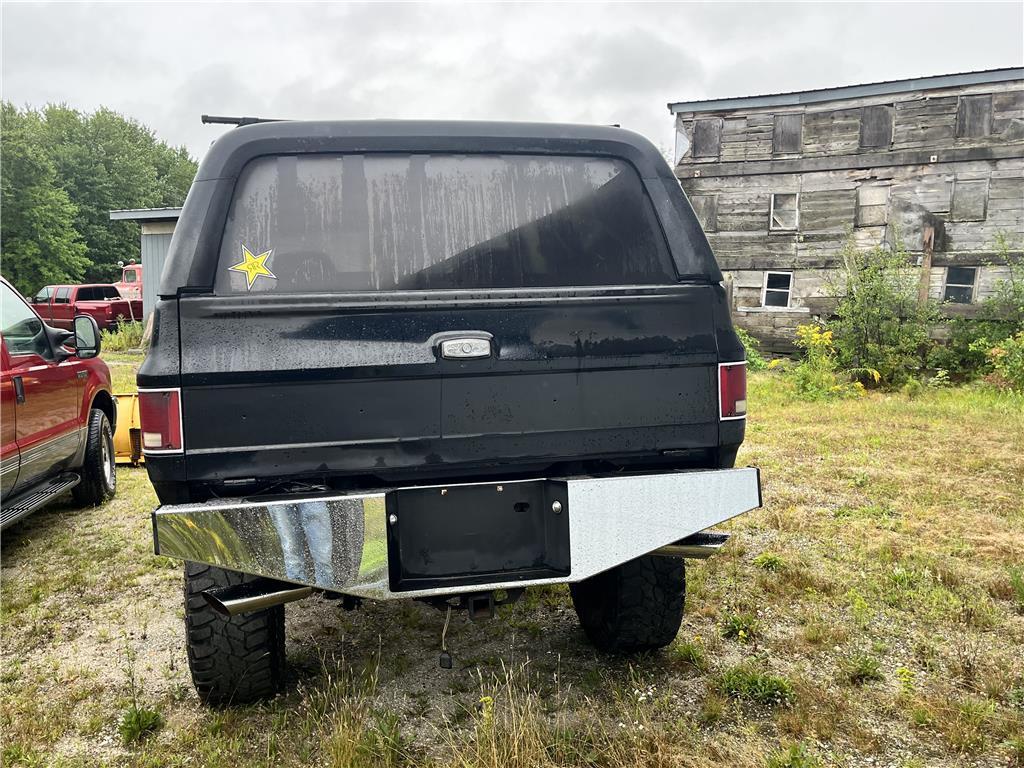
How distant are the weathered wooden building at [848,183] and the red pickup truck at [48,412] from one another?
12.1 metres

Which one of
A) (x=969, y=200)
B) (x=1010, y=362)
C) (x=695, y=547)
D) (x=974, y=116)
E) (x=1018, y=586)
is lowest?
(x=1018, y=586)

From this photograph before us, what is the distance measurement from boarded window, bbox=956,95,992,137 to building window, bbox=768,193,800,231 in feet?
10.2

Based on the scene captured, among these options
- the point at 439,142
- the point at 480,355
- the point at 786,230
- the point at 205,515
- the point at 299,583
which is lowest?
the point at 299,583

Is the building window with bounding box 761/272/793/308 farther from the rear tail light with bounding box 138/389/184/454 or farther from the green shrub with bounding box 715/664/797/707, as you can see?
the rear tail light with bounding box 138/389/184/454

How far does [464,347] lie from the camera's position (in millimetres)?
2725

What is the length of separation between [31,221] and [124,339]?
24620 mm

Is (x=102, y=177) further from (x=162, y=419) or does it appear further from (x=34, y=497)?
(x=162, y=419)

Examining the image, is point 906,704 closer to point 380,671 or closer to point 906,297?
point 380,671

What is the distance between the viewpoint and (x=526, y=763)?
2545mm

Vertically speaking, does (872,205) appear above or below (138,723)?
above

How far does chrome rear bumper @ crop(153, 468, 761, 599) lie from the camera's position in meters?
2.49

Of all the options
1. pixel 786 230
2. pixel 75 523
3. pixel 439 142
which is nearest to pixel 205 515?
pixel 439 142

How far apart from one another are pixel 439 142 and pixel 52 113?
6075 centimetres

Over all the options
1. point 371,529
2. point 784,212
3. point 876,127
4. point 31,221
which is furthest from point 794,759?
point 31,221
